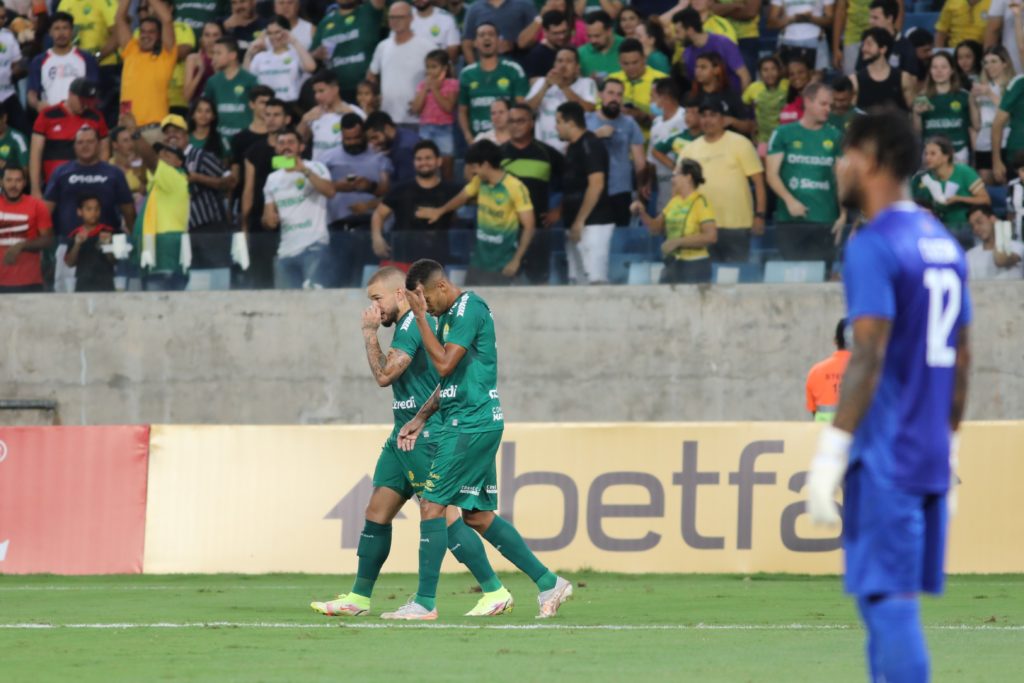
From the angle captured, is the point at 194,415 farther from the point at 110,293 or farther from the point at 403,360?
the point at 403,360

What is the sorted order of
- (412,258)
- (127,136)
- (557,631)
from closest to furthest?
(557,631)
(412,258)
(127,136)

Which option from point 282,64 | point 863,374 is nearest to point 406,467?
point 863,374

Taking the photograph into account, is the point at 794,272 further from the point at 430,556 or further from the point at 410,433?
the point at 430,556

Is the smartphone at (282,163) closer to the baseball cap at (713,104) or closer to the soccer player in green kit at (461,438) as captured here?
the baseball cap at (713,104)

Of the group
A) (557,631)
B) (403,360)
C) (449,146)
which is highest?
(449,146)

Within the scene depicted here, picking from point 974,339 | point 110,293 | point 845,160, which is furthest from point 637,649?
point 110,293

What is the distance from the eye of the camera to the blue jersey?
5.25 m

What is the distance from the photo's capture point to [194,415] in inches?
744

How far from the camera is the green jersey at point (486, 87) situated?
59.9 ft

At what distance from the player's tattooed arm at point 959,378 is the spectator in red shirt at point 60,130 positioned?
1559cm

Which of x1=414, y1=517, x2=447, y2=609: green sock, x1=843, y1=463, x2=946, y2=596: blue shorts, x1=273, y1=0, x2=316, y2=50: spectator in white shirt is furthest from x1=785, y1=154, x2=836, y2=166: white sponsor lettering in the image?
x1=843, y1=463, x2=946, y2=596: blue shorts

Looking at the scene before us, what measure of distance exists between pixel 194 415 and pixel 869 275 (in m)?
14.5

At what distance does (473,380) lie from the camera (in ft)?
35.4

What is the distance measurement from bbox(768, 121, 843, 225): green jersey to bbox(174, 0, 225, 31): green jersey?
794cm
